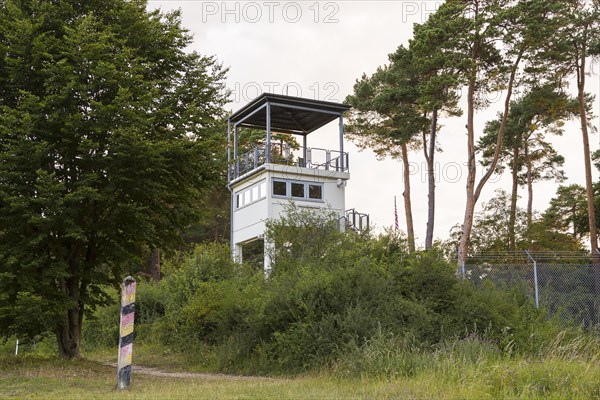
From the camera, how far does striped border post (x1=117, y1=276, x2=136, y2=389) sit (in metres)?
12.2

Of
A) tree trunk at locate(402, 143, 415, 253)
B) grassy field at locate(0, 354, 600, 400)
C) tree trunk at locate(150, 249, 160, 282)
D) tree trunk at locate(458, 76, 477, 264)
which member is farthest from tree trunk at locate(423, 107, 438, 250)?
grassy field at locate(0, 354, 600, 400)

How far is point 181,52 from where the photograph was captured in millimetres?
Result: 21234

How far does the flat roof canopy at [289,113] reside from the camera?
3566cm

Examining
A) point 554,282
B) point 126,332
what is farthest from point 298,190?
point 126,332

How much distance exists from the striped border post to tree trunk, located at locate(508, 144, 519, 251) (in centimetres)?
3238

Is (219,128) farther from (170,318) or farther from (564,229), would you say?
(564,229)

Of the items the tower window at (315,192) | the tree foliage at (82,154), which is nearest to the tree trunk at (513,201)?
the tower window at (315,192)

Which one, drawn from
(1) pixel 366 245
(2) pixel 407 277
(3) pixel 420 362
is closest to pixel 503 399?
(3) pixel 420 362

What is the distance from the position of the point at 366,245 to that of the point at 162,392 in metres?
10.4

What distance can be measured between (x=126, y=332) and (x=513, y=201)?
37143 millimetres

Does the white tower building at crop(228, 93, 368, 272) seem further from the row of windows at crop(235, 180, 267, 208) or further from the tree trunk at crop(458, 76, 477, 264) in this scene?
the tree trunk at crop(458, 76, 477, 264)

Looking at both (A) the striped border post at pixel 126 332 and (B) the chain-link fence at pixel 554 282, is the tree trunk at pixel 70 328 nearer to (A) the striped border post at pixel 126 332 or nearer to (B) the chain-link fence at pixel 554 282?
(A) the striped border post at pixel 126 332

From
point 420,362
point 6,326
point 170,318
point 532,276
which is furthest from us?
point 170,318

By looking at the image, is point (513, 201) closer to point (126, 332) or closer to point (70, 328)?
point (70, 328)
